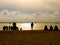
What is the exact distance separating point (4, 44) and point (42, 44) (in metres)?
3.13

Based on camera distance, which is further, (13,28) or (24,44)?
(13,28)

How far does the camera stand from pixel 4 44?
16844 mm

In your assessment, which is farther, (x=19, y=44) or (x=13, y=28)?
(x=13, y=28)

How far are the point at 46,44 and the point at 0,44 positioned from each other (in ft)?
12.5

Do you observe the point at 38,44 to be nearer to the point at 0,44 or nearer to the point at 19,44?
the point at 19,44

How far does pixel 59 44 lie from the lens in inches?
645

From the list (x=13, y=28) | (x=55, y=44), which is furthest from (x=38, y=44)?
(x=13, y=28)

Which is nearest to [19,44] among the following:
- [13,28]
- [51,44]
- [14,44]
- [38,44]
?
[14,44]

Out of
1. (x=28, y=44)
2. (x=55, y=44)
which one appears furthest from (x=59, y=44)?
(x=28, y=44)

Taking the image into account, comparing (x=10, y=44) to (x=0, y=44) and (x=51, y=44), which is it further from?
(x=51, y=44)

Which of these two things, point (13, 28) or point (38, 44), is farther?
point (13, 28)

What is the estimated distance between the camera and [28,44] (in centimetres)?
1666

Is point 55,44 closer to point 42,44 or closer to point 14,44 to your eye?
point 42,44

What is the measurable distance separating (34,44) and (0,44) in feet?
9.28
